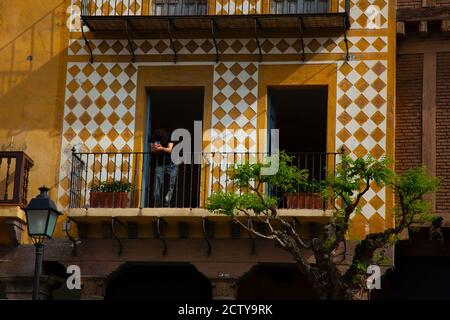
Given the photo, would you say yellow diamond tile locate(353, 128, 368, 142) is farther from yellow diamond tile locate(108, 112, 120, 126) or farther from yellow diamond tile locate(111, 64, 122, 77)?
yellow diamond tile locate(111, 64, 122, 77)

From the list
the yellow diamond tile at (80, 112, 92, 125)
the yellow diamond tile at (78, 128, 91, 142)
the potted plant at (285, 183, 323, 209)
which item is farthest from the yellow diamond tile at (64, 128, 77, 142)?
the potted plant at (285, 183, 323, 209)

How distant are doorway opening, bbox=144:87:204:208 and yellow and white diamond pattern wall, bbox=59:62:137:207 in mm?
475

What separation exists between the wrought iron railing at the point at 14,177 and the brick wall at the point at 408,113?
23.0ft

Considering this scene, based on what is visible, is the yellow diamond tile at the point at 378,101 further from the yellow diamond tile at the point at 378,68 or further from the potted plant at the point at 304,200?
the potted plant at the point at 304,200

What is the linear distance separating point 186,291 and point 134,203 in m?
2.16

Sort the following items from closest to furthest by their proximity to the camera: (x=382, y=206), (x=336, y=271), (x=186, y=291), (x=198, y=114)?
(x=336, y=271) → (x=382, y=206) → (x=186, y=291) → (x=198, y=114)

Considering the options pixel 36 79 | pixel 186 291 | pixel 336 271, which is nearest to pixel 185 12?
pixel 36 79

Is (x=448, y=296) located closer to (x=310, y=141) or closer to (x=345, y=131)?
(x=345, y=131)

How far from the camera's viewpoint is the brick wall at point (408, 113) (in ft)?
79.3

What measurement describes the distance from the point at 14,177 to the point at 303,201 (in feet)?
17.9

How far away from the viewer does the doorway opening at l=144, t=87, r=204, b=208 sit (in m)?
24.5

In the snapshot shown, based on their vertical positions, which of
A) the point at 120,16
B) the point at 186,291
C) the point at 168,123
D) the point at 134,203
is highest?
the point at 120,16

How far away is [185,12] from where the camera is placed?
25.3 meters

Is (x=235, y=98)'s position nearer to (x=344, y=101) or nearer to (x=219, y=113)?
(x=219, y=113)
